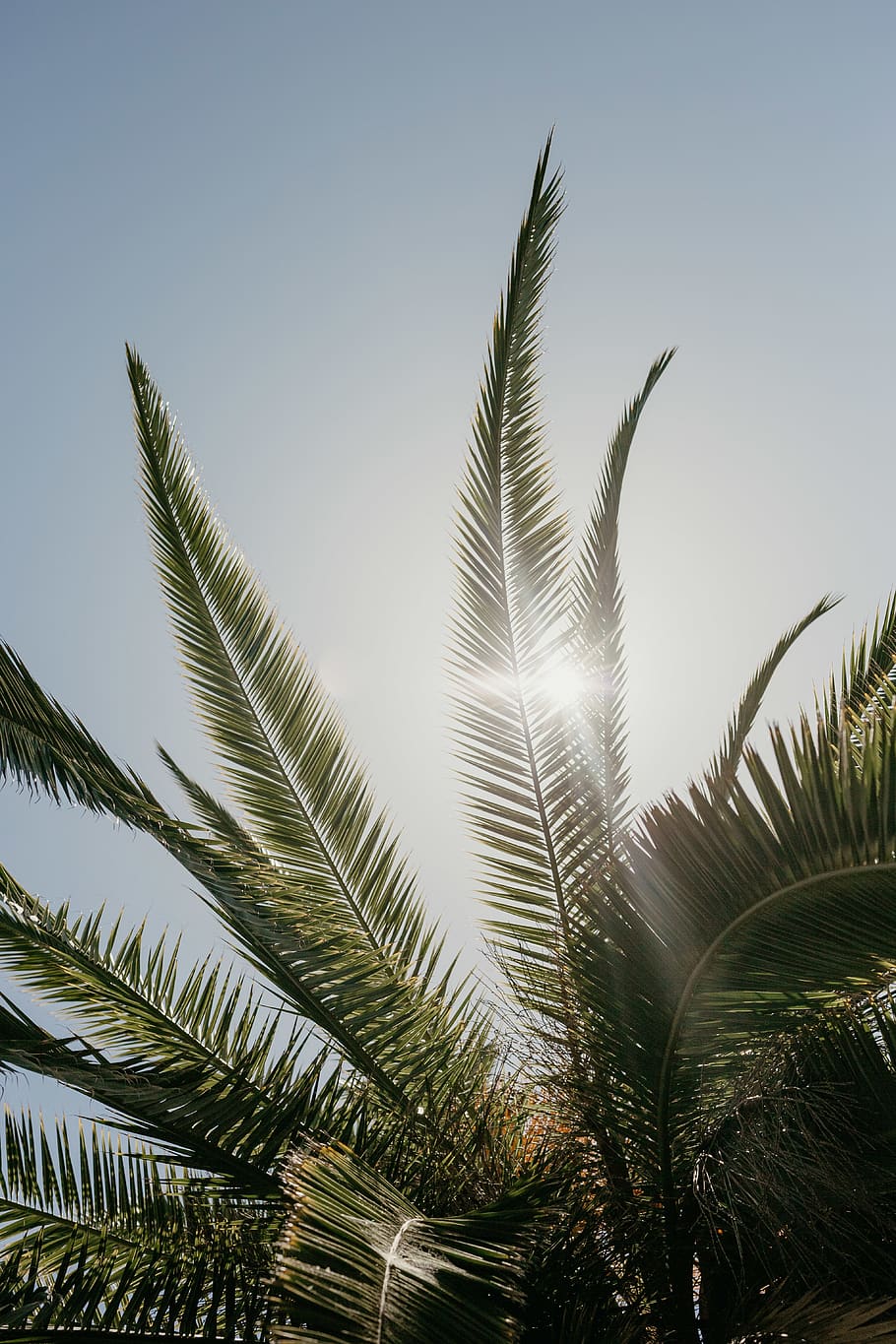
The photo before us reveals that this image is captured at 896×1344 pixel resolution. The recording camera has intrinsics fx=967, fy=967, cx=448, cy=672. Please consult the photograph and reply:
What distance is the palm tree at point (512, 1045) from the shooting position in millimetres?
2457

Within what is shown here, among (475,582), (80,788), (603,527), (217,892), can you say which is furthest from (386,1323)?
(603,527)

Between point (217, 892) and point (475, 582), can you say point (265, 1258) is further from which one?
point (475, 582)

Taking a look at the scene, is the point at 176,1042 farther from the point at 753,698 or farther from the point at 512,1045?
the point at 753,698

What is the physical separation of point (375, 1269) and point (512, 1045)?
1585mm

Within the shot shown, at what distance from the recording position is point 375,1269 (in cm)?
214

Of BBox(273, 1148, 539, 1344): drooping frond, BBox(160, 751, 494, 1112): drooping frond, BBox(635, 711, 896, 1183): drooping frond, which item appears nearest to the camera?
BBox(273, 1148, 539, 1344): drooping frond

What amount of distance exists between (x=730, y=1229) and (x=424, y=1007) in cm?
139

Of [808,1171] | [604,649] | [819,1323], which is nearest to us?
[819,1323]

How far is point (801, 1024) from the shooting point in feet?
10.0

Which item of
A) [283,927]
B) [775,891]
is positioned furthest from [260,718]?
[775,891]

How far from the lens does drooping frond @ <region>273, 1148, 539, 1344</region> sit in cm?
201

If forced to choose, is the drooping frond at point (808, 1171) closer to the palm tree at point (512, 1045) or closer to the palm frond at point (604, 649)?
the palm tree at point (512, 1045)

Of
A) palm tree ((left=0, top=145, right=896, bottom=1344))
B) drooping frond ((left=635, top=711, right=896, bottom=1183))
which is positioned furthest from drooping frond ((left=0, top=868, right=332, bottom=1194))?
drooping frond ((left=635, top=711, right=896, bottom=1183))

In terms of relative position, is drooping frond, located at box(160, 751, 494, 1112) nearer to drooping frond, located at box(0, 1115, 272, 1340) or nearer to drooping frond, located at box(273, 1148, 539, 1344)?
drooping frond, located at box(0, 1115, 272, 1340)
